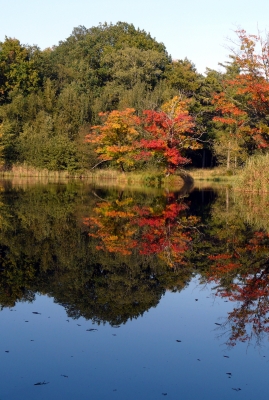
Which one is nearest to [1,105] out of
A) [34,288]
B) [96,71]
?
[96,71]

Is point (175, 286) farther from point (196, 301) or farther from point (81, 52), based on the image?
point (81, 52)

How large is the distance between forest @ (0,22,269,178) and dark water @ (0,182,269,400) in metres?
16.0

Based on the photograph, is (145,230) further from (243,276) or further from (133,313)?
(133,313)

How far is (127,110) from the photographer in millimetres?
32719

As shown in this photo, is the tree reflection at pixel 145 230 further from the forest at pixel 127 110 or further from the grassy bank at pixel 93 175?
the grassy bank at pixel 93 175

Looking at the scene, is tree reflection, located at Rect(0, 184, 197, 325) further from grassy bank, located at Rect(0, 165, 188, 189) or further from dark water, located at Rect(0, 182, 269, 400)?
grassy bank, located at Rect(0, 165, 188, 189)

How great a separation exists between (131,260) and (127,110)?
85.4ft

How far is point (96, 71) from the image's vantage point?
164ft

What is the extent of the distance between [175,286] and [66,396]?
325 cm

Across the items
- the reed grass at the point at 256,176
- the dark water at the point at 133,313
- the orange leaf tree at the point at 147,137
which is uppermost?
the orange leaf tree at the point at 147,137

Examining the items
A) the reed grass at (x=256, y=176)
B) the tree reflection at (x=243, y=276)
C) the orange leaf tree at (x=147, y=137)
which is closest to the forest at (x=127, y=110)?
the orange leaf tree at (x=147, y=137)

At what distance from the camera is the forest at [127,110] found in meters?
29.5

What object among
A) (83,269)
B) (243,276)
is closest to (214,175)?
(243,276)

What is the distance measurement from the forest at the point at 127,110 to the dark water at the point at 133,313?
1602cm
